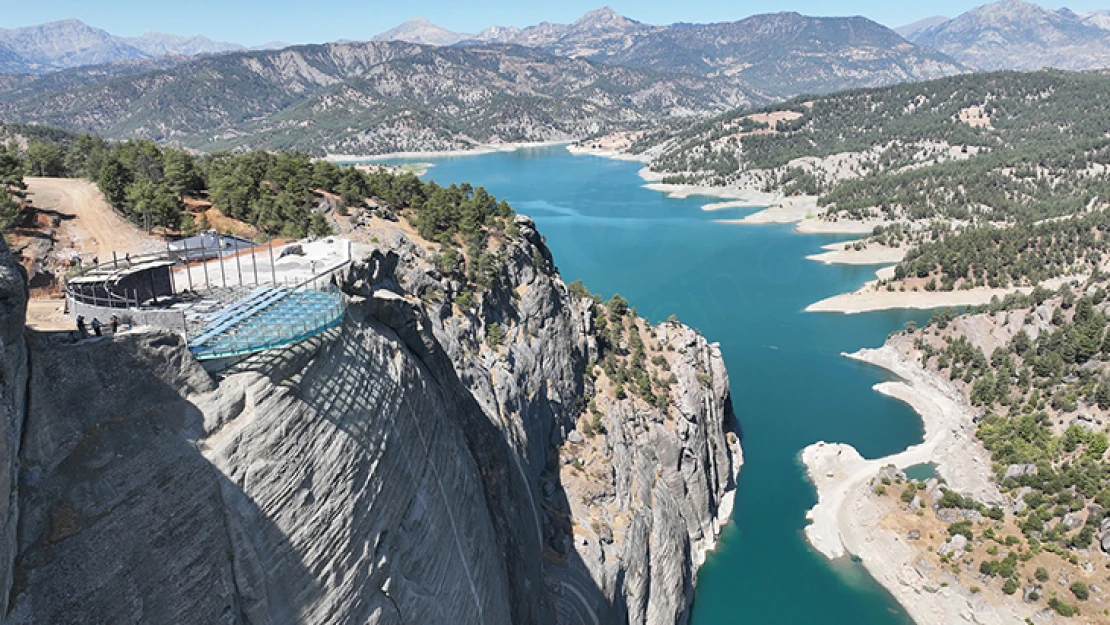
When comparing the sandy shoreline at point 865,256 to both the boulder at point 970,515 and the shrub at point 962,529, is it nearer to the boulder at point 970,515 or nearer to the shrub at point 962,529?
the boulder at point 970,515

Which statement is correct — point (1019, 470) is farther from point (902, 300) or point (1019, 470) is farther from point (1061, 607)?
point (902, 300)

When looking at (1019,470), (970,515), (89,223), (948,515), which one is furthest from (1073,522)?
(89,223)

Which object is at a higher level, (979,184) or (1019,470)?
(979,184)

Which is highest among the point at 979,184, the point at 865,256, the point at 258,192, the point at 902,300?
the point at 258,192

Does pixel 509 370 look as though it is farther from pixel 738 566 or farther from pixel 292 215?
pixel 738 566

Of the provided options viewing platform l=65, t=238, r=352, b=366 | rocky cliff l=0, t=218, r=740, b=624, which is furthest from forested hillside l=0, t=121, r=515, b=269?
viewing platform l=65, t=238, r=352, b=366

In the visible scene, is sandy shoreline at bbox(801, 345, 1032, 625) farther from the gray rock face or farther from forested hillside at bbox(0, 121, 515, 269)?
the gray rock face
